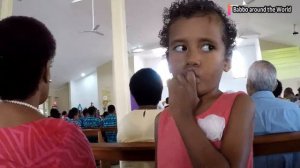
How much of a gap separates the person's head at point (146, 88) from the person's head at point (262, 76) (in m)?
0.66

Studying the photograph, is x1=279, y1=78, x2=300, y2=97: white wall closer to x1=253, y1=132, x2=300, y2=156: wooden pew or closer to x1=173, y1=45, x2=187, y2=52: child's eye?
x1=253, y1=132, x2=300, y2=156: wooden pew

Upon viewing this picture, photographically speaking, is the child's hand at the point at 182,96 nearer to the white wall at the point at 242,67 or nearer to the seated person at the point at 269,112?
the seated person at the point at 269,112

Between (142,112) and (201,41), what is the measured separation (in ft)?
5.02

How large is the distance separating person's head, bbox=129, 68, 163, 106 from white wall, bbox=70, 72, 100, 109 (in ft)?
47.0

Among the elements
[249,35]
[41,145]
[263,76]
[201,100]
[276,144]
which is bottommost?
[276,144]

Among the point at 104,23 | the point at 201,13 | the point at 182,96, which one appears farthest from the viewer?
the point at 104,23

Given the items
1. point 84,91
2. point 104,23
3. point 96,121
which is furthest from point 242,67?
point 96,121

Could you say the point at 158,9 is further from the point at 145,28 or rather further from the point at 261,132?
the point at 261,132

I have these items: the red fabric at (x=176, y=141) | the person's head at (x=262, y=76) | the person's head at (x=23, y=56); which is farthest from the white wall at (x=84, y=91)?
the red fabric at (x=176, y=141)

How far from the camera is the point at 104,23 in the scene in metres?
11.0

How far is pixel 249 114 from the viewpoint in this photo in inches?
32.9

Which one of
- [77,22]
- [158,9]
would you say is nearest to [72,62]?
[77,22]

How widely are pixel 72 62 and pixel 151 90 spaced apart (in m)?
11.7

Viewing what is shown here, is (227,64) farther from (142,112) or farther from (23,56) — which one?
(142,112)
